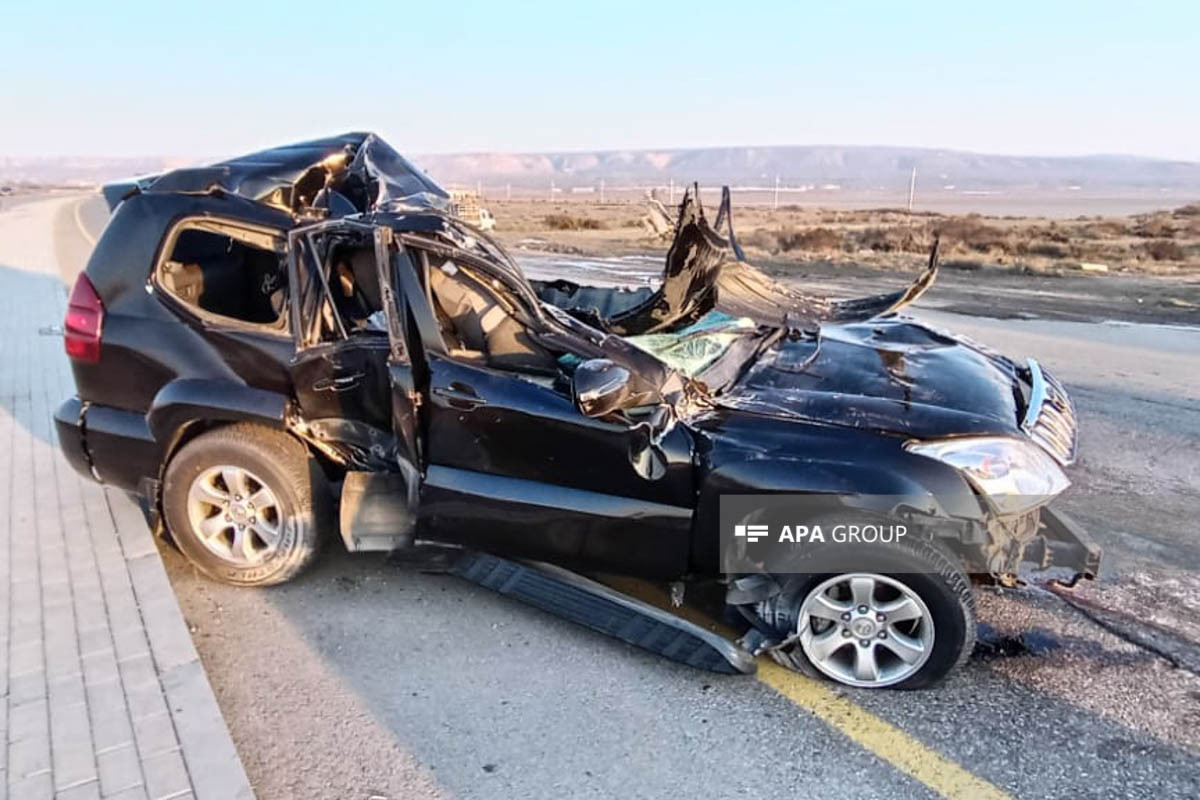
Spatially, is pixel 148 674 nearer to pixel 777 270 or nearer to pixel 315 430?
pixel 315 430

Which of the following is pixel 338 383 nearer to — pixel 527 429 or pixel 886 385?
pixel 527 429

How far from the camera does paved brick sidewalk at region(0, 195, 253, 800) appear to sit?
291 cm

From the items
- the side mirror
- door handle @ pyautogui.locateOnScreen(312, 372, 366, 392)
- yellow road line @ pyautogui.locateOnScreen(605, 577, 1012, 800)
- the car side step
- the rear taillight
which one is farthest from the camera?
the rear taillight

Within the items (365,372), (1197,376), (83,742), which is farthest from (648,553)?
(1197,376)

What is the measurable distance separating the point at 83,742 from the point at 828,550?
8.95 feet

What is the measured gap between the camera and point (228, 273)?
471 centimetres

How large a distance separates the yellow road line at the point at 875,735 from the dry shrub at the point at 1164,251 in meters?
24.7

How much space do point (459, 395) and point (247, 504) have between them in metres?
1.36

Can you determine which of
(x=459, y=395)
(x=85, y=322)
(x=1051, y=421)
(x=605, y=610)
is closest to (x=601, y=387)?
(x=459, y=395)

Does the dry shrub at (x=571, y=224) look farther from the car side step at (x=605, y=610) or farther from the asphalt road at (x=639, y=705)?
the car side step at (x=605, y=610)

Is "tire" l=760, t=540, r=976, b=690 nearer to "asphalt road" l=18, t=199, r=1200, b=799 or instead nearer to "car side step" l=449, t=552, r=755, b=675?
"asphalt road" l=18, t=199, r=1200, b=799

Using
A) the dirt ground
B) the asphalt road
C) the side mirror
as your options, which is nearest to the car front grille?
the asphalt road

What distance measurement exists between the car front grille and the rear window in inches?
133

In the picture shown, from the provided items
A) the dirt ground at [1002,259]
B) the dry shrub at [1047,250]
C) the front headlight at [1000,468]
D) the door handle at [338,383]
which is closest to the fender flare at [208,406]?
the door handle at [338,383]
